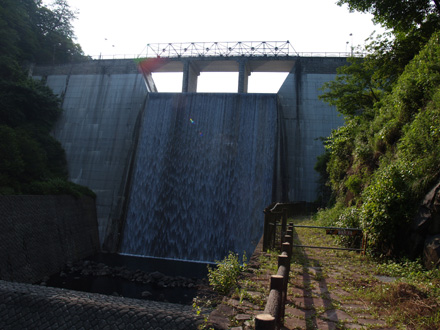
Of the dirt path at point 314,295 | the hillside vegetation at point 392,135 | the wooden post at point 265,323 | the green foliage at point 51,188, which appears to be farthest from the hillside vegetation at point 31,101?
the wooden post at point 265,323

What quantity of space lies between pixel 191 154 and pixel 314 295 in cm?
1445

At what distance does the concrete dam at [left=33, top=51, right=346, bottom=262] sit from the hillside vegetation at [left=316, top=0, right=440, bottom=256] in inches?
206

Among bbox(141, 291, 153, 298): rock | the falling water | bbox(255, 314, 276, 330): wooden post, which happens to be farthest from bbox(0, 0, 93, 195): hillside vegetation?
bbox(255, 314, 276, 330): wooden post

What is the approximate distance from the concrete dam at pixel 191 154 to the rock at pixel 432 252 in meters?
11.1

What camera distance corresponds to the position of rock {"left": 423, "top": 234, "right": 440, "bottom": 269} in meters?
4.60

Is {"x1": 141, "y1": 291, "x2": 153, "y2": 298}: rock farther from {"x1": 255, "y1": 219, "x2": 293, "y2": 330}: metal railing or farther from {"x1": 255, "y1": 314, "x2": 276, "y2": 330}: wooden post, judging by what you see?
{"x1": 255, "y1": 314, "x2": 276, "y2": 330}: wooden post

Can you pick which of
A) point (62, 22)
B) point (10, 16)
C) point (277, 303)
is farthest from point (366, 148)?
point (62, 22)

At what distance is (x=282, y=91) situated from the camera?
20.6m

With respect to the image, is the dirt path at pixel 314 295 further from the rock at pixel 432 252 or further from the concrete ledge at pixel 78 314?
the concrete ledge at pixel 78 314

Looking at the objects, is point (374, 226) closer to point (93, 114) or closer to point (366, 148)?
point (366, 148)

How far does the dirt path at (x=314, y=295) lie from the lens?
3213 millimetres

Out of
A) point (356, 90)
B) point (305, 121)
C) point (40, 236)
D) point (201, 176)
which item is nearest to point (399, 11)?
point (356, 90)

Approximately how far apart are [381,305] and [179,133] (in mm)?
15991

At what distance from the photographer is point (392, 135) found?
27.0 ft
